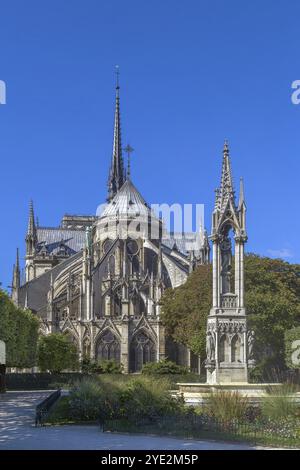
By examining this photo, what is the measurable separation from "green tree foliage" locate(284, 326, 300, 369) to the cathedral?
30.1 meters

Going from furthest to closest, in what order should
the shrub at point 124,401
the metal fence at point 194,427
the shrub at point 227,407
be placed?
the shrub at point 124,401, the shrub at point 227,407, the metal fence at point 194,427

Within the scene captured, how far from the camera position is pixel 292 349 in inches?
2181

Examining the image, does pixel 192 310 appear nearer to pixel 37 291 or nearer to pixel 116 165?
pixel 37 291

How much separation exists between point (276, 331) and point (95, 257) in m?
52.1

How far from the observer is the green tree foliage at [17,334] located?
172 feet

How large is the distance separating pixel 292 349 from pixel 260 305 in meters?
5.02

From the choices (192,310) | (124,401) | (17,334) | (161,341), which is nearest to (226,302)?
(124,401)

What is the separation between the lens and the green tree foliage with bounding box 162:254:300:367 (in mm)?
59125

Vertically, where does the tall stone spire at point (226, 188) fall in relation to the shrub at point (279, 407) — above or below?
above

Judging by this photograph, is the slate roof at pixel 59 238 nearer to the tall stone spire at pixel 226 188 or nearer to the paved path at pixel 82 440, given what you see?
the tall stone spire at pixel 226 188

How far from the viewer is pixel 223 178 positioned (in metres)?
33.6

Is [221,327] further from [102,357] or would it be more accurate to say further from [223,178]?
[102,357]

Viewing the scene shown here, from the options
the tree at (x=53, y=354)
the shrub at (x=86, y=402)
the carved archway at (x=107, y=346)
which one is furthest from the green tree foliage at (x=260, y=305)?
the shrub at (x=86, y=402)

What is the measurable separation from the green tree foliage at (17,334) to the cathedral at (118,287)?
23098mm
